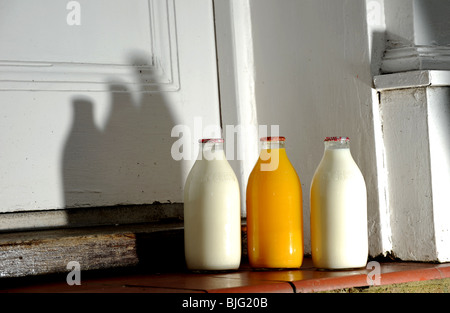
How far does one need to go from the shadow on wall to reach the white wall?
26 centimetres

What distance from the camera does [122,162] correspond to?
1517 mm

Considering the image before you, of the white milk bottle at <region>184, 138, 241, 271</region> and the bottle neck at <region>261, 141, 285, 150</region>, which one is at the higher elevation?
the bottle neck at <region>261, 141, 285, 150</region>

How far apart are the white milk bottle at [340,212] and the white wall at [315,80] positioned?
6.2 inches

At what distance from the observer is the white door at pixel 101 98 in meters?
1.42

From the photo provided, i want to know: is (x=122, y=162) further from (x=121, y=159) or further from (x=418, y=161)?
(x=418, y=161)

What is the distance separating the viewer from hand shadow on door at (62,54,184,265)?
1.46 meters

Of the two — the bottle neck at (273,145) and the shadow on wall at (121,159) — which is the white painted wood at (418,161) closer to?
the bottle neck at (273,145)

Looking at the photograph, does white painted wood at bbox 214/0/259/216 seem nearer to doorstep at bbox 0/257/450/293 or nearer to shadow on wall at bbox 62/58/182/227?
shadow on wall at bbox 62/58/182/227
